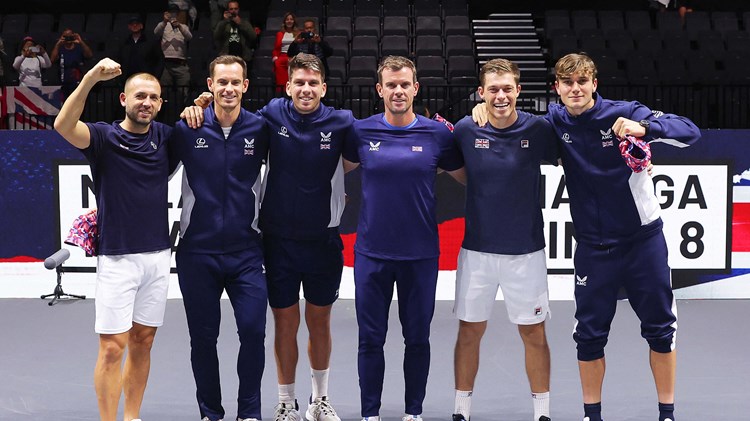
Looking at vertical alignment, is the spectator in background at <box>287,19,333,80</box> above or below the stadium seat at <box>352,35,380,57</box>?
below

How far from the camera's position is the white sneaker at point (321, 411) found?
19.7 feet

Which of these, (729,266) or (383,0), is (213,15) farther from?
(729,266)

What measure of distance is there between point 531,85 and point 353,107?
320 centimetres

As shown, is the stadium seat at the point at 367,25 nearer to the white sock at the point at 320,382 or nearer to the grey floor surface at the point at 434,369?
the grey floor surface at the point at 434,369

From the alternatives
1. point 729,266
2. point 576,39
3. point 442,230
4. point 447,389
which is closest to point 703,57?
point 576,39

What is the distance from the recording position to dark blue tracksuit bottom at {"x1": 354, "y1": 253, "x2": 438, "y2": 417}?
224 inches

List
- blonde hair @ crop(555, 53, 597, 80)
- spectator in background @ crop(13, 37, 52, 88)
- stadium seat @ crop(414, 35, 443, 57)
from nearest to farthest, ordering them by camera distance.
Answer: blonde hair @ crop(555, 53, 597, 80) → spectator in background @ crop(13, 37, 52, 88) → stadium seat @ crop(414, 35, 443, 57)

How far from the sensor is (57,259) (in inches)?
365

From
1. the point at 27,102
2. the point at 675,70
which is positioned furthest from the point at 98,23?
the point at 675,70

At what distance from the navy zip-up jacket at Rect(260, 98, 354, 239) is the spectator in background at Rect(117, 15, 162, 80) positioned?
6.74 m

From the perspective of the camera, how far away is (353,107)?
471 inches

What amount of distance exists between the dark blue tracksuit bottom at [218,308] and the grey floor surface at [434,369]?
0.57 m

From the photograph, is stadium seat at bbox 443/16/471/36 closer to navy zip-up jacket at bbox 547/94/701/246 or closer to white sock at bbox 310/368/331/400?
navy zip-up jacket at bbox 547/94/701/246

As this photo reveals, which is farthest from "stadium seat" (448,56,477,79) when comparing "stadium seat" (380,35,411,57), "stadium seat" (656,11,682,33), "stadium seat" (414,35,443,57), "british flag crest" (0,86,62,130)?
"british flag crest" (0,86,62,130)
